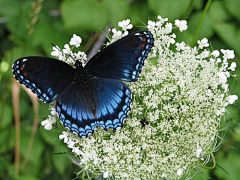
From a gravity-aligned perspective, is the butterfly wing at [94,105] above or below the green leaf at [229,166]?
above

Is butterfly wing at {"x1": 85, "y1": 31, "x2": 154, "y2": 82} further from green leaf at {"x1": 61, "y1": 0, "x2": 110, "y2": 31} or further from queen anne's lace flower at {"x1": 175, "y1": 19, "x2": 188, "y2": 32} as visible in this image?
green leaf at {"x1": 61, "y1": 0, "x2": 110, "y2": 31}

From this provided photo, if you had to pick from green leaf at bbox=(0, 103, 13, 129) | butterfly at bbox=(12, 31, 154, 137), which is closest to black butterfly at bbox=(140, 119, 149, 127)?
butterfly at bbox=(12, 31, 154, 137)

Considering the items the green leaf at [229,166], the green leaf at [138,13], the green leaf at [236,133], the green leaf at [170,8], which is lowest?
the green leaf at [229,166]

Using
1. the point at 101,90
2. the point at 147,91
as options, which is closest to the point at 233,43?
the point at 147,91

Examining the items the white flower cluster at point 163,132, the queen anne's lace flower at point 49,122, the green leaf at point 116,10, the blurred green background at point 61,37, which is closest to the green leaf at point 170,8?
the blurred green background at point 61,37

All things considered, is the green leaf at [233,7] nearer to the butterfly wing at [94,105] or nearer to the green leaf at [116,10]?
the green leaf at [116,10]

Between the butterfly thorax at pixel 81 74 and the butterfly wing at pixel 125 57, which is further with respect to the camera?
the butterfly thorax at pixel 81 74

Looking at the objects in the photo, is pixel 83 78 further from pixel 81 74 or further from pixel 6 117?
pixel 6 117
